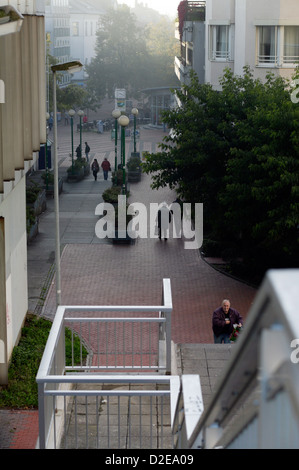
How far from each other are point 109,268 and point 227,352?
13576mm

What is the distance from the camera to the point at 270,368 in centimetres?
175

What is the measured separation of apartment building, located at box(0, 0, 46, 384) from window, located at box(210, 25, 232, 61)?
14.5 meters

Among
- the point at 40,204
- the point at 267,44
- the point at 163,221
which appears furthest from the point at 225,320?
the point at 40,204

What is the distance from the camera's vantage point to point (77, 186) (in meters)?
41.7

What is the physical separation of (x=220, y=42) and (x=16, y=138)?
20.0 meters

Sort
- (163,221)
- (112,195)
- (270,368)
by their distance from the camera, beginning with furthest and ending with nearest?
(112,195) < (163,221) < (270,368)

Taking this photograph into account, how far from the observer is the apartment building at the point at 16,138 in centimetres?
1351

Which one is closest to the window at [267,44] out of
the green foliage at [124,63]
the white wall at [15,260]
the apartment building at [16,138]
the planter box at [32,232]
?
the planter box at [32,232]

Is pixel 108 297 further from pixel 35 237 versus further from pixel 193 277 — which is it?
pixel 35 237

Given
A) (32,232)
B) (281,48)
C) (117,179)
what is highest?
(281,48)

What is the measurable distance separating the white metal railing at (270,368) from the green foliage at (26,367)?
12.0m

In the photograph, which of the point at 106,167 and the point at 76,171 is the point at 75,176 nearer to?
the point at 76,171

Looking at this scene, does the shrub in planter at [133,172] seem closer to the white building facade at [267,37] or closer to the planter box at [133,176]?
the planter box at [133,176]

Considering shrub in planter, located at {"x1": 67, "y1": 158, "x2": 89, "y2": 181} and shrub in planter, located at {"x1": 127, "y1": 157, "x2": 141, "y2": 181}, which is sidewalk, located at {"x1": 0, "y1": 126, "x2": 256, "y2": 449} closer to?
shrub in planter, located at {"x1": 67, "y1": 158, "x2": 89, "y2": 181}
